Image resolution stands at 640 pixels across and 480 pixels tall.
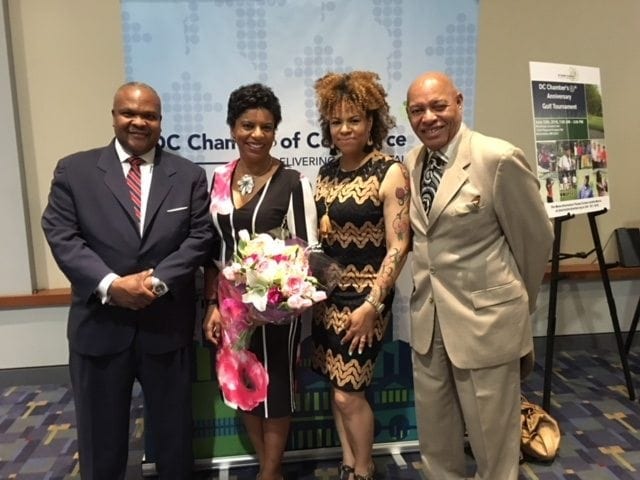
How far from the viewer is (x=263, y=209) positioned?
6.99 ft

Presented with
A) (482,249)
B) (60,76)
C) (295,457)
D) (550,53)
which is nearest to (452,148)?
(482,249)

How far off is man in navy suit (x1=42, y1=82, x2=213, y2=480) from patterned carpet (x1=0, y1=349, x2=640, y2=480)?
0.65 metres

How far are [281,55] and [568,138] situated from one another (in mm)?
1570

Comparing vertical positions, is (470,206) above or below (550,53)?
below

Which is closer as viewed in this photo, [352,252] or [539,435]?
[352,252]

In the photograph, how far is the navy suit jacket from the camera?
204cm

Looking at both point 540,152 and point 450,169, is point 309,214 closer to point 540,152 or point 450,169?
point 450,169

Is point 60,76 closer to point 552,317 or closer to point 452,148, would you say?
point 452,148

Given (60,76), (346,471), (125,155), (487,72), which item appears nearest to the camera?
(125,155)

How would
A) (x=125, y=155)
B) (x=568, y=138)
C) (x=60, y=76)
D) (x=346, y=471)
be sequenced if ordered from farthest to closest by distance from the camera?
(x=60, y=76) → (x=568, y=138) → (x=346, y=471) → (x=125, y=155)

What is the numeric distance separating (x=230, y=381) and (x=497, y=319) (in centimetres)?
107

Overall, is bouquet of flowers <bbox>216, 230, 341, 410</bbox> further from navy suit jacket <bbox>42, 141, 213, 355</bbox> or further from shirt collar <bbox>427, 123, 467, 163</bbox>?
shirt collar <bbox>427, 123, 467, 163</bbox>

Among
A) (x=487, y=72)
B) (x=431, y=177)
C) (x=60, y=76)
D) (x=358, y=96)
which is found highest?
(x=60, y=76)

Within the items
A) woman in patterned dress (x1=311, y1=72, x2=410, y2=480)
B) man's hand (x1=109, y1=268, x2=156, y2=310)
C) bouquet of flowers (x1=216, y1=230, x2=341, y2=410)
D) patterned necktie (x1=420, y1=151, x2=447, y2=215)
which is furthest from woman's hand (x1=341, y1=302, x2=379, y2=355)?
man's hand (x1=109, y1=268, x2=156, y2=310)
